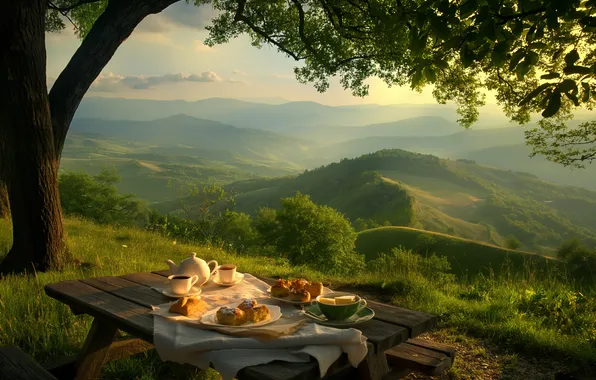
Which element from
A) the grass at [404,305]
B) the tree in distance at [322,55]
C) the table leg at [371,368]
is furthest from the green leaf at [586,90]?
the grass at [404,305]

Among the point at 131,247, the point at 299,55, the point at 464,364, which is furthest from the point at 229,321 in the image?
the point at 299,55

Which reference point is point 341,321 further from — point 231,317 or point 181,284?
point 181,284

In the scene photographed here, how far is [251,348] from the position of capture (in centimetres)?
215

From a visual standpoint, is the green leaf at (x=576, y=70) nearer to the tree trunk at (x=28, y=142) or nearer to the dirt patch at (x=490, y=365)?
the dirt patch at (x=490, y=365)

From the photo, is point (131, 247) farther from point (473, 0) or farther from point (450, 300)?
point (473, 0)

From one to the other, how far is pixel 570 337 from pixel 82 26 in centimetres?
1344

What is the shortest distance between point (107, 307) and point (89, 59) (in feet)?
17.9

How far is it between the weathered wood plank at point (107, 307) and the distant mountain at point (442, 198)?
8633 centimetres

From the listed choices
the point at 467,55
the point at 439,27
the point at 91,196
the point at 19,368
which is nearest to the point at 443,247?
the point at 91,196

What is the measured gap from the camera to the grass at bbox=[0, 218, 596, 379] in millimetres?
4199

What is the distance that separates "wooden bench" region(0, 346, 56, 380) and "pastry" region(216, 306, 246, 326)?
2.84 feet

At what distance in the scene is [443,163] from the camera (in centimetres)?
17388

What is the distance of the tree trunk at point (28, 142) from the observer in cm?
605

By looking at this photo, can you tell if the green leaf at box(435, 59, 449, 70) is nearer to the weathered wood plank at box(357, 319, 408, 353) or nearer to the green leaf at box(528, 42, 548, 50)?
the green leaf at box(528, 42, 548, 50)
